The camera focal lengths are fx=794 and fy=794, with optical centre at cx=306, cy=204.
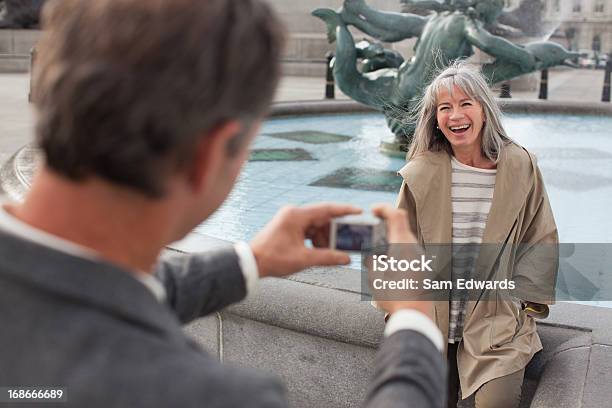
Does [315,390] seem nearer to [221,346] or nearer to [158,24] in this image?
[221,346]

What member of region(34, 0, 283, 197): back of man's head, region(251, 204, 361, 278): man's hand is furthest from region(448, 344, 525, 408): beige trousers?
region(34, 0, 283, 197): back of man's head

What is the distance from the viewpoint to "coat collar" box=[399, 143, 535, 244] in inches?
98.0

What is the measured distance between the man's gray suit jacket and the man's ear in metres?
0.14

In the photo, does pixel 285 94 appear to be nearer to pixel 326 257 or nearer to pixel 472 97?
pixel 472 97

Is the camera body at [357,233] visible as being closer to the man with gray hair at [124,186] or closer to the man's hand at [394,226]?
the man's hand at [394,226]

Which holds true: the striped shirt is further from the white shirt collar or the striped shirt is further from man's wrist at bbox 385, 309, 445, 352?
the white shirt collar

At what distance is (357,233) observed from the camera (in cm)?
130

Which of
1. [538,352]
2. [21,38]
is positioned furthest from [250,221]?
[21,38]

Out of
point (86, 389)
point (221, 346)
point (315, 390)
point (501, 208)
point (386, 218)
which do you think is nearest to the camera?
point (86, 389)

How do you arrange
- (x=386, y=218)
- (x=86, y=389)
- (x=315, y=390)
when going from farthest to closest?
1. (x=315, y=390)
2. (x=386, y=218)
3. (x=86, y=389)

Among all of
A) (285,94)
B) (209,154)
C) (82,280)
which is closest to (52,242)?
(82,280)

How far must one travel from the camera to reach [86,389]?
81 centimetres

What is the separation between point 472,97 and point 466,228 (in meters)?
0.43

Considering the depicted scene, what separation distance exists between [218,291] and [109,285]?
494mm
